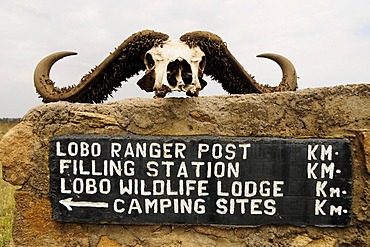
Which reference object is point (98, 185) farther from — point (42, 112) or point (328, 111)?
point (328, 111)

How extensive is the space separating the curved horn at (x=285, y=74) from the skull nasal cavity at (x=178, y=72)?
1.47 m

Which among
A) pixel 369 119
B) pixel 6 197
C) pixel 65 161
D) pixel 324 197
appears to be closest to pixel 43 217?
pixel 65 161

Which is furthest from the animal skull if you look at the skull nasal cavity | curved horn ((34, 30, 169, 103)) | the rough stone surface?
curved horn ((34, 30, 169, 103))

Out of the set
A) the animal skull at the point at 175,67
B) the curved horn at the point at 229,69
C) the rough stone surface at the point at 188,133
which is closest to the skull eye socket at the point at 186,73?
the animal skull at the point at 175,67

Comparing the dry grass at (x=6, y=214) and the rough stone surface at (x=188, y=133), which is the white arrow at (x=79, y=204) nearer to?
the rough stone surface at (x=188, y=133)

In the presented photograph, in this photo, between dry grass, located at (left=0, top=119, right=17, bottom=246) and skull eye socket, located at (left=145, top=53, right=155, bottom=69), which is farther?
dry grass, located at (left=0, top=119, right=17, bottom=246)

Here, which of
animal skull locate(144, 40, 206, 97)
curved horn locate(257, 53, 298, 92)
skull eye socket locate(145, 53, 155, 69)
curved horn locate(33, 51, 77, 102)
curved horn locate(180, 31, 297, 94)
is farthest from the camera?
curved horn locate(257, 53, 298, 92)

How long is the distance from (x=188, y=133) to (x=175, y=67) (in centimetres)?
43

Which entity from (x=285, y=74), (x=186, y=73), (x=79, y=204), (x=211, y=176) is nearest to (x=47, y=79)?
(x=79, y=204)

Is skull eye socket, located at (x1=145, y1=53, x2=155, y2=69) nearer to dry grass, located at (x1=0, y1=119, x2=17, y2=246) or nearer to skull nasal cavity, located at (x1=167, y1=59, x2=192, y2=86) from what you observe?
skull nasal cavity, located at (x1=167, y1=59, x2=192, y2=86)

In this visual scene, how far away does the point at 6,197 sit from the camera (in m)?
6.00

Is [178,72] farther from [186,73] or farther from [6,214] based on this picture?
[6,214]

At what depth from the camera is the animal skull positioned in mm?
2549

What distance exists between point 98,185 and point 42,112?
595mm
